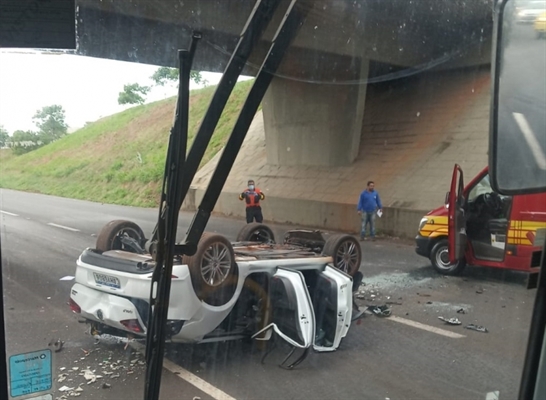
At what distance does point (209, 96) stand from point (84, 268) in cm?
145

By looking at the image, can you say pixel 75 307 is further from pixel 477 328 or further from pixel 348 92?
pixel 477 328

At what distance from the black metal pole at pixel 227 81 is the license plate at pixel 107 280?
1.08 meters

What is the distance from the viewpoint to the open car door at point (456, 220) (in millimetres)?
3270

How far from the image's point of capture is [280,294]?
13.4 ft

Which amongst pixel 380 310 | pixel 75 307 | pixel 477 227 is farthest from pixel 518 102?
pixel 380 310

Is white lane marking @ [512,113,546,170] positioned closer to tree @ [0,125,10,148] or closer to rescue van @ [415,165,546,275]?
rescue van @ [415,165,546,275]

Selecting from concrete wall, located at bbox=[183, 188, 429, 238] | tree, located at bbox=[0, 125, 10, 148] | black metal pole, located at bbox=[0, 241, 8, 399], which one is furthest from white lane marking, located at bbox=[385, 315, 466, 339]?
tree, located at bbox=[0, 125, 10, 148]

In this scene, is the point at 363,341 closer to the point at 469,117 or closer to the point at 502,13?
the point at 469,117

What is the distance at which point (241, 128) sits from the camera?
80.2 inches

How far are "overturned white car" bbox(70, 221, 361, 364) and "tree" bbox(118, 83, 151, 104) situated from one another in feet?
2.07

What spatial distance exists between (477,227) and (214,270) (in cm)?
169

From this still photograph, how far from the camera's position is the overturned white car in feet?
9.43

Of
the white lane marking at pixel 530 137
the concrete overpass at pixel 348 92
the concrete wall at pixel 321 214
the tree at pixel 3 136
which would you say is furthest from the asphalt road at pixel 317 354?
the white lane marking at pixel 530 137

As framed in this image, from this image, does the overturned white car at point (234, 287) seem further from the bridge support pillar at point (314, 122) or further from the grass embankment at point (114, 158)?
the bridge support pillar at point (314, 122)
